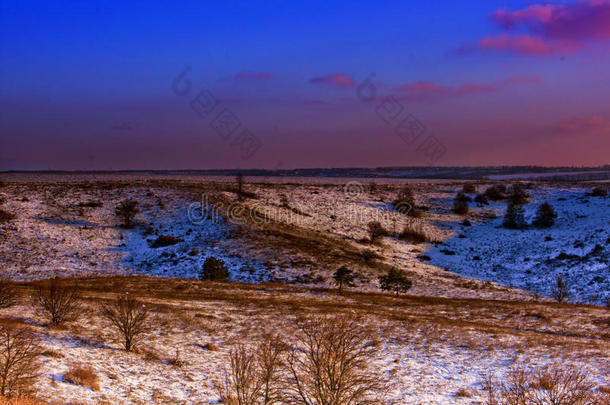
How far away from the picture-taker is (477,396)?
43.0 ft

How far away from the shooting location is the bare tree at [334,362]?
859 centimetres

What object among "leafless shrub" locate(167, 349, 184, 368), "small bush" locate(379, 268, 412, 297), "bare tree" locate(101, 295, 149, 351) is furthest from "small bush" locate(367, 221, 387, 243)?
"leafless shrub" locate(167, 349, 184, 368)

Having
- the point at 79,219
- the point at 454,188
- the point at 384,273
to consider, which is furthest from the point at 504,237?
the point at 79,219

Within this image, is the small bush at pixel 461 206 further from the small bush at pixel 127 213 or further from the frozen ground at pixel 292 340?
the small bush at pixel 127 213

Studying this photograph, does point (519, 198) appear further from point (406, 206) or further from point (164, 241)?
point (164, 241)

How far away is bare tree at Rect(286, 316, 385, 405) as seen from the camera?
8586 millimetres

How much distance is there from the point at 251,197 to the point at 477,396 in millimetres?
54396

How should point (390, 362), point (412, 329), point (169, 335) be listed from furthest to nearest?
point (412, 329) < point (169, 335) < point (390, 362)

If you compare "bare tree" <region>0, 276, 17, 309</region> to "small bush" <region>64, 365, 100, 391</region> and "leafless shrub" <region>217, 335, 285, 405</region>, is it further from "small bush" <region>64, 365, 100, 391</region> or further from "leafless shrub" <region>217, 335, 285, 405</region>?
Result: "leafless shrub" <region>217, 335, 285, 405</region>

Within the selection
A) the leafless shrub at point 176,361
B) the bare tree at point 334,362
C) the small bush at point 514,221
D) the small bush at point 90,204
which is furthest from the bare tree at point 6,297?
the small bush at point 514,221

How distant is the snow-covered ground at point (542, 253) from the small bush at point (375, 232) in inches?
270

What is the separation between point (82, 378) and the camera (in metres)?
11.5

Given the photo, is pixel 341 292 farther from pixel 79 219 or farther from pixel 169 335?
pixel 79 219

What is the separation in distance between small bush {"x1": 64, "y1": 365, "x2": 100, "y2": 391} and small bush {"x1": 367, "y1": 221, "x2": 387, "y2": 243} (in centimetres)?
4179
